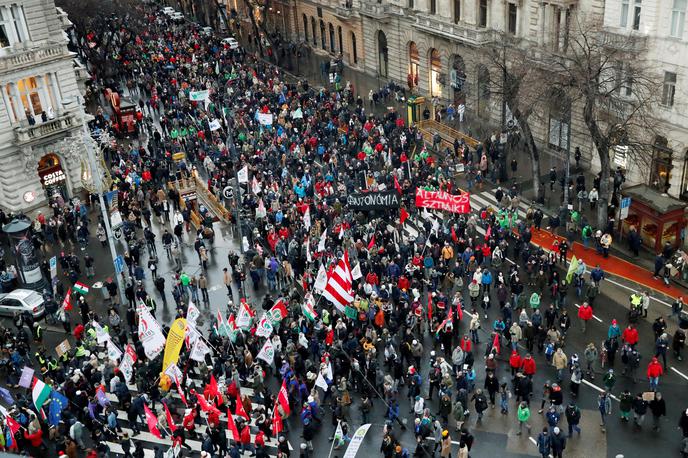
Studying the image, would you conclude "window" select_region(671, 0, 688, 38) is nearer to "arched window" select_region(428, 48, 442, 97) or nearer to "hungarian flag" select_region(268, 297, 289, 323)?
"arched window" select_region(428, 48, 442, 97)

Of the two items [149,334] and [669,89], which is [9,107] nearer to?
[149,334]

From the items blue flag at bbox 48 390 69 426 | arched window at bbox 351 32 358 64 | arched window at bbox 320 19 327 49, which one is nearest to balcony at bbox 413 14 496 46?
arched window at bbox 351 32 358 64

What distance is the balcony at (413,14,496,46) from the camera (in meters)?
53.6

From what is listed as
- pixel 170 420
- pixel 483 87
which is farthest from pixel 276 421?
pixel 483 87

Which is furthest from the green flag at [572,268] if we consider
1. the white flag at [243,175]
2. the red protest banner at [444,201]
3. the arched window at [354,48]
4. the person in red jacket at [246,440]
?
the arched window at [354,48]

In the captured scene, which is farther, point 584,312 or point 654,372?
point 584,312

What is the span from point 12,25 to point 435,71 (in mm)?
31552

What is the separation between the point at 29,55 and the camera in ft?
148

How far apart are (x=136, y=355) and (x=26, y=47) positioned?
2375cm

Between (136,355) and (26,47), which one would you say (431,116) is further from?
(136,355)

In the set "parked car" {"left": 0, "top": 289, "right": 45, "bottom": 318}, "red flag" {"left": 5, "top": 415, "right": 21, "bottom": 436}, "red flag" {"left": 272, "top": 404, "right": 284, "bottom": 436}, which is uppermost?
"red flag" {"left": 5, "top": 415, "right": 21, "bottom": 436}

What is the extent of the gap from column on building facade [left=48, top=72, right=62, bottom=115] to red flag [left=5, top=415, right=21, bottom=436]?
26.2m

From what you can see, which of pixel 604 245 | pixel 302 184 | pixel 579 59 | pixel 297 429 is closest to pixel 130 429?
pixel 297 429

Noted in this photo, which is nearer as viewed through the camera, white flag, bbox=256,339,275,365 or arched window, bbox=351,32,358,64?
white flag, bbox=256,339,275,365
